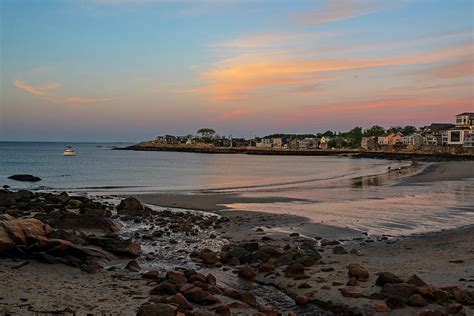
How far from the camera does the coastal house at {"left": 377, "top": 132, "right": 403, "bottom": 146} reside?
180500 millimetres

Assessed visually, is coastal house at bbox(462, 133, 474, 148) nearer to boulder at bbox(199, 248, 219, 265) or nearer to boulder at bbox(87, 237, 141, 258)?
boulder at bbox(199, 248, 219, 265)

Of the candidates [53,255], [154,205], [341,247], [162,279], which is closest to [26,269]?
[53,255]

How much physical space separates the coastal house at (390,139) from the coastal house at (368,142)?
2389 mm

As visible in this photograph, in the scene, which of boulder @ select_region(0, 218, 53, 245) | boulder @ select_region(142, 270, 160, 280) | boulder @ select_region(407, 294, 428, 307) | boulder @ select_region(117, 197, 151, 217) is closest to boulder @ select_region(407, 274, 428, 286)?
boulder @ select_region(407, 294, 428, 307)

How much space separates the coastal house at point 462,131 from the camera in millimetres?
141875

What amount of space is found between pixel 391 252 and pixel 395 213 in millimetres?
8745

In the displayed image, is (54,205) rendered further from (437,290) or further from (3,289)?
(437,290)

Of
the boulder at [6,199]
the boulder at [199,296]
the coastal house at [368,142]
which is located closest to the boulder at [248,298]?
the boulder at [199,296]

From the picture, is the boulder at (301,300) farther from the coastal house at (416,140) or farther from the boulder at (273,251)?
the coastal house at (416,140)

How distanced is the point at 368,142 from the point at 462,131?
45.8 m

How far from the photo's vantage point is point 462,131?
14250cm

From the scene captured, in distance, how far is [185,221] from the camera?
19.5 meters

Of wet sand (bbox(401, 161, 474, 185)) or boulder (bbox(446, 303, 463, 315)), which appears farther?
wet sand (bbox(401, 161, 474, 185))

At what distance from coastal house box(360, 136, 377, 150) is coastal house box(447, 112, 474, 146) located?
31.3 meters
